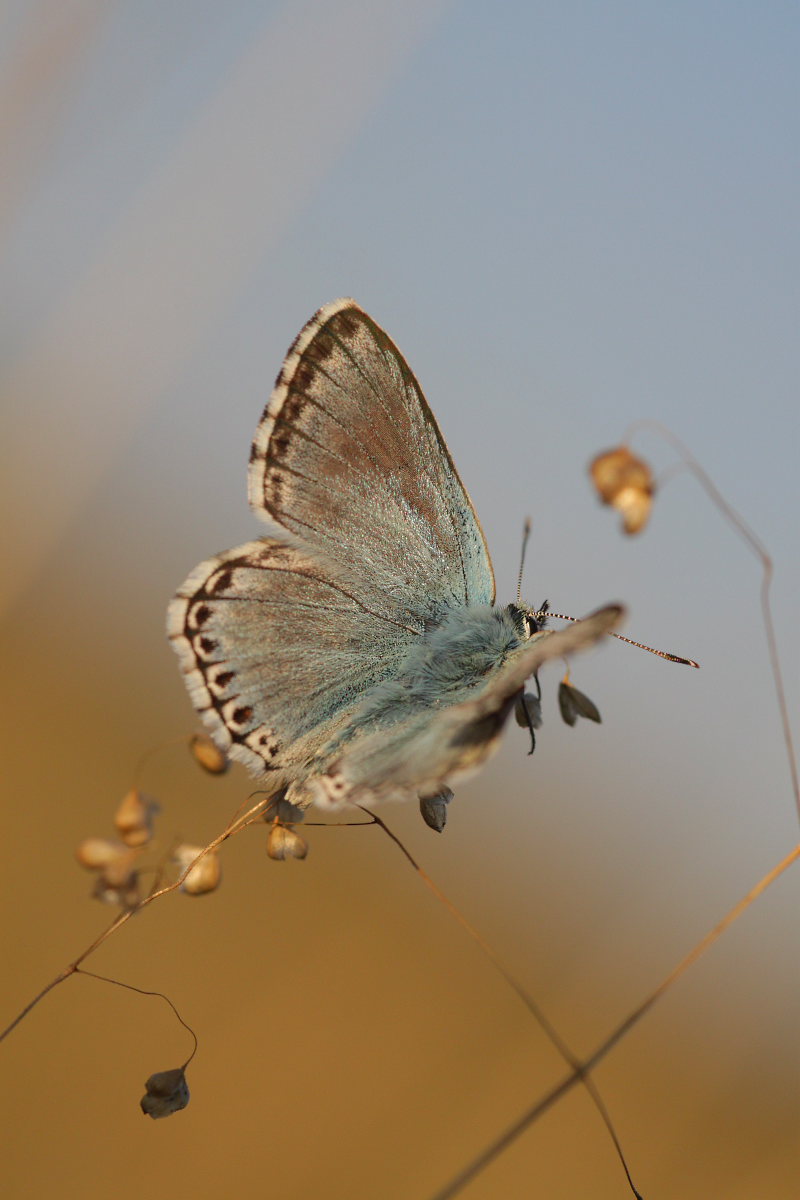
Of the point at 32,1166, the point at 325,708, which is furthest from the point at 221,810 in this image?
the point at 325,708

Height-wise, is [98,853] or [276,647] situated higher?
[276,647]

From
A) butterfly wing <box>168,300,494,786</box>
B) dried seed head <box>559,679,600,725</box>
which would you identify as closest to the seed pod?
dried seed head <box>559,679,600,725</box>

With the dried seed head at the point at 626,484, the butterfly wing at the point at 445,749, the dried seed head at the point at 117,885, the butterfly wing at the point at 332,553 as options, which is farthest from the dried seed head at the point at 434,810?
the dried seed head at the point at 626,484

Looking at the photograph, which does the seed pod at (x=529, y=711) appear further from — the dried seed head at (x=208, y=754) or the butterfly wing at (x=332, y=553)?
the dried seed head at (x=208, y=754)

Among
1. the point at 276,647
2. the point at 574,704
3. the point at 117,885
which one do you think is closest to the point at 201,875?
the point at 117,885

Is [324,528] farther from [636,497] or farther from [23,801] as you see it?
[23,801]

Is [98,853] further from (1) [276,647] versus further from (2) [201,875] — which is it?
(1) [276,647]
